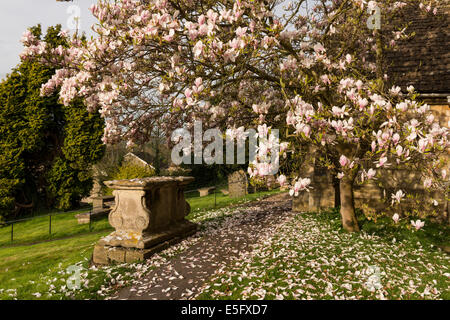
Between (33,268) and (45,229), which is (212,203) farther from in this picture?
(33,268)

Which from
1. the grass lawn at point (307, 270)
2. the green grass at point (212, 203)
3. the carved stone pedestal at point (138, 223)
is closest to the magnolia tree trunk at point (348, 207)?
the grass lawn at point (307, 270)

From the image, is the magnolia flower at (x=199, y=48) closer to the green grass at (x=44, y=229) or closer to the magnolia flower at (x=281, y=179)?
the magnolia flower at (x=281, y=179)

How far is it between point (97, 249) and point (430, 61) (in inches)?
435

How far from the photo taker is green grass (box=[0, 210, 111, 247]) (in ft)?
38.4

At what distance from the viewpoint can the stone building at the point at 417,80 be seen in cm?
868

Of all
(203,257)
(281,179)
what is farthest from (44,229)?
(281,179)

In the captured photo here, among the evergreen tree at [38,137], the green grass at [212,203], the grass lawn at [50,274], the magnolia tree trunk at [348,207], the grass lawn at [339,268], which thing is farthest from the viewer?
the evergreen tree at [38,137]

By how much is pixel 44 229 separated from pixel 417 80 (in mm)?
15528

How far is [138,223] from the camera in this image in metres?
6.71

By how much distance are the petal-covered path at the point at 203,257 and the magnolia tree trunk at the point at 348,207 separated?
208 cm

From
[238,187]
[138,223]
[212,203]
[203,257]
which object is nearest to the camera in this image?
[203,257]

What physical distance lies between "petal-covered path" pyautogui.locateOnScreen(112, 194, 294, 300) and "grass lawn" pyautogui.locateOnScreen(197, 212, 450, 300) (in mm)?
333

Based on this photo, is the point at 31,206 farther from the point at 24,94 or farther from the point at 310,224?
the point at 310,224
